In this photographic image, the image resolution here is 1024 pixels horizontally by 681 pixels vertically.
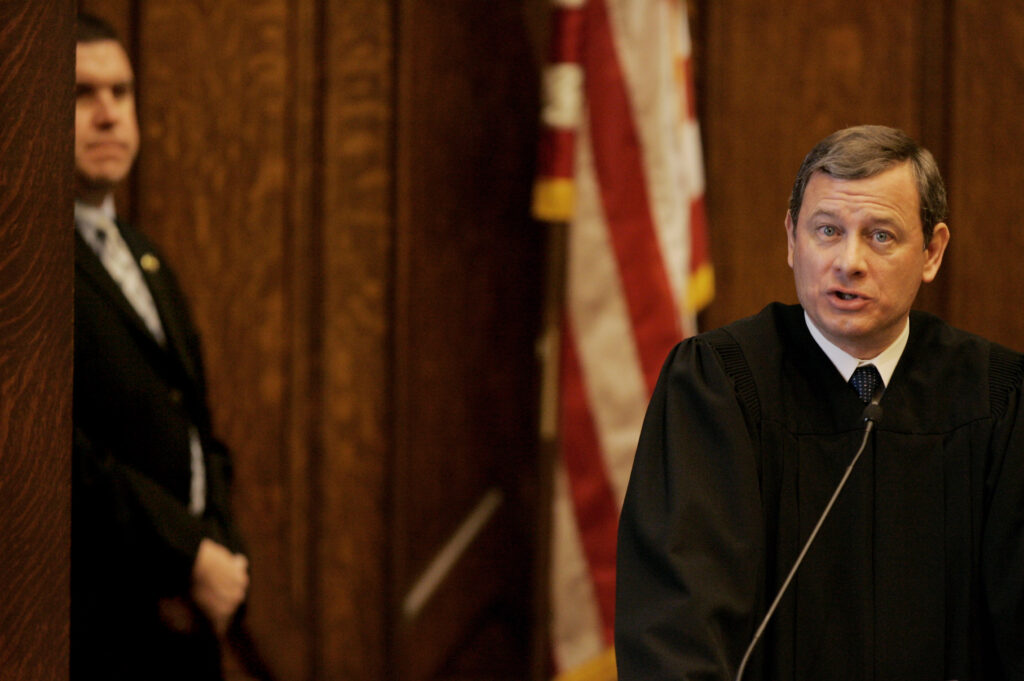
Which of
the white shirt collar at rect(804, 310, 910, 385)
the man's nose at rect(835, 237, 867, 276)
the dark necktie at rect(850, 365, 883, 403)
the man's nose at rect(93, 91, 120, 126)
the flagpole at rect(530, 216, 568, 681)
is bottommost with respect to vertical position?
the flagpole at rect(530, 216, 568, 681)

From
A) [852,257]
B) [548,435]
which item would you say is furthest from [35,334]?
[548,435]

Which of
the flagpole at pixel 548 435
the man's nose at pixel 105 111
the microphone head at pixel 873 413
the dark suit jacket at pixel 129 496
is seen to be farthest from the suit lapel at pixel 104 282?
the microphone head at pixel 873 413

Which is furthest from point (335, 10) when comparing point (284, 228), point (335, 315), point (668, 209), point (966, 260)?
point (966, 260)

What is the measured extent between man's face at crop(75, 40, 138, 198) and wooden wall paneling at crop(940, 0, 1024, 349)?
8.02 feet

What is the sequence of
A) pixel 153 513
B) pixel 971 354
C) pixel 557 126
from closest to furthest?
pixel 971 354 < pixel 153 513 < pixel 557 126

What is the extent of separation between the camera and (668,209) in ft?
11.2

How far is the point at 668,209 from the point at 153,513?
65.3 inches

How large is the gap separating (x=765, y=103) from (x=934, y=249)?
2.04 m

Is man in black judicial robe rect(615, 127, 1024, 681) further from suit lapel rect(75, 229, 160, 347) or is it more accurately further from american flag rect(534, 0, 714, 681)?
american flag rect(534, 0, 714, 681)

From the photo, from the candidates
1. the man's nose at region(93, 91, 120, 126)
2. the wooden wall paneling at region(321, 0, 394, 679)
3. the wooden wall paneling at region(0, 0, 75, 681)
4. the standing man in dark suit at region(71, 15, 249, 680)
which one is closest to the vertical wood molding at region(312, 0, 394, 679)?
the wooden wall paneling at region(321, 0, 394, 679)

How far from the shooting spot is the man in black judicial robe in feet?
5.66

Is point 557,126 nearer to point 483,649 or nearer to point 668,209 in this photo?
point 668,209

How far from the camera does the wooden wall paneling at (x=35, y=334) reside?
1324 mm

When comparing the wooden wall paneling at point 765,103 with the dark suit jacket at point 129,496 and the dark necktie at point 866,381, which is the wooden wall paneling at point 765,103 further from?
the dark necktie at point 866,381
